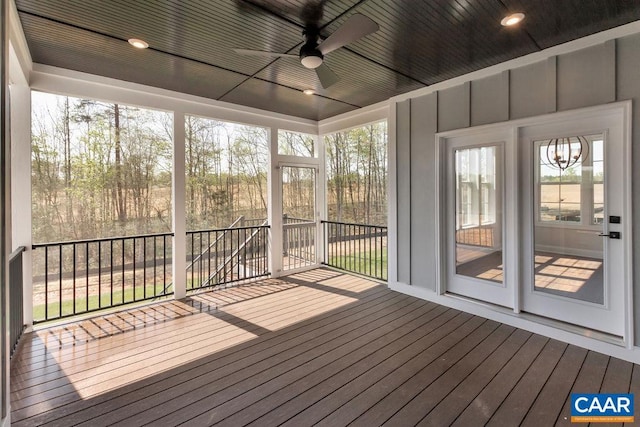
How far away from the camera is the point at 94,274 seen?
4.50m

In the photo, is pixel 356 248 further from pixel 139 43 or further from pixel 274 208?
pixel 139 43

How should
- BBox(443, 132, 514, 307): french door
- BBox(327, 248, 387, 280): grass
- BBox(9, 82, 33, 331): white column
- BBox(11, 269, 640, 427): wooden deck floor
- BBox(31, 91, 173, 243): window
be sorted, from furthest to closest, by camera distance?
1. BBox(327, 248, 387, 280): grass
2. BBox(31, 91, 173, 243): window
3. BBox(443, 132, 514, 307): french door
4. BBox(9, 82, 33, 331): white column
5. BBox(11, 269, 640, 427): wooden deck floor

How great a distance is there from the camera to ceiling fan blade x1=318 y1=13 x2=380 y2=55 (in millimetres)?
1921

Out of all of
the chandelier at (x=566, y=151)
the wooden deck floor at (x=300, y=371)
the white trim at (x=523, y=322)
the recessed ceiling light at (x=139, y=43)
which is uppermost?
the recessed ceiling light at (x=139, y=43)

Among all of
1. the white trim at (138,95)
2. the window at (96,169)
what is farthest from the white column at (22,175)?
the window at (96,169)

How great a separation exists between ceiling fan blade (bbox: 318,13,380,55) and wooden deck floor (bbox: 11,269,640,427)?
8.34 feet

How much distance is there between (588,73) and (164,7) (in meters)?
3.61

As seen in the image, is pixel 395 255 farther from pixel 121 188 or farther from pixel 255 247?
pixel 121 188

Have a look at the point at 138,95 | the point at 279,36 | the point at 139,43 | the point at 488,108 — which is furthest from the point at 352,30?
the point at 138,95

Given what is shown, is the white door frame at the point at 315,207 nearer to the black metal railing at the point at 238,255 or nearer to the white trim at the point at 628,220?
the black metal railing at the point at 238,255

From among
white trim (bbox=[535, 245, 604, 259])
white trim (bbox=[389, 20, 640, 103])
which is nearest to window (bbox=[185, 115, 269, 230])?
white trim (bbox=[389, 20, 640, 103])

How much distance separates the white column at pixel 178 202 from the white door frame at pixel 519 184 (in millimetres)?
3415

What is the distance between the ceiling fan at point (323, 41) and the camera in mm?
1986

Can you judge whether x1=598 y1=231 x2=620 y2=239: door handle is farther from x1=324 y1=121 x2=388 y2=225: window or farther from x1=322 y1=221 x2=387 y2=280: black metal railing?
x1=324 y1=121 x2=388 y2=225: window
